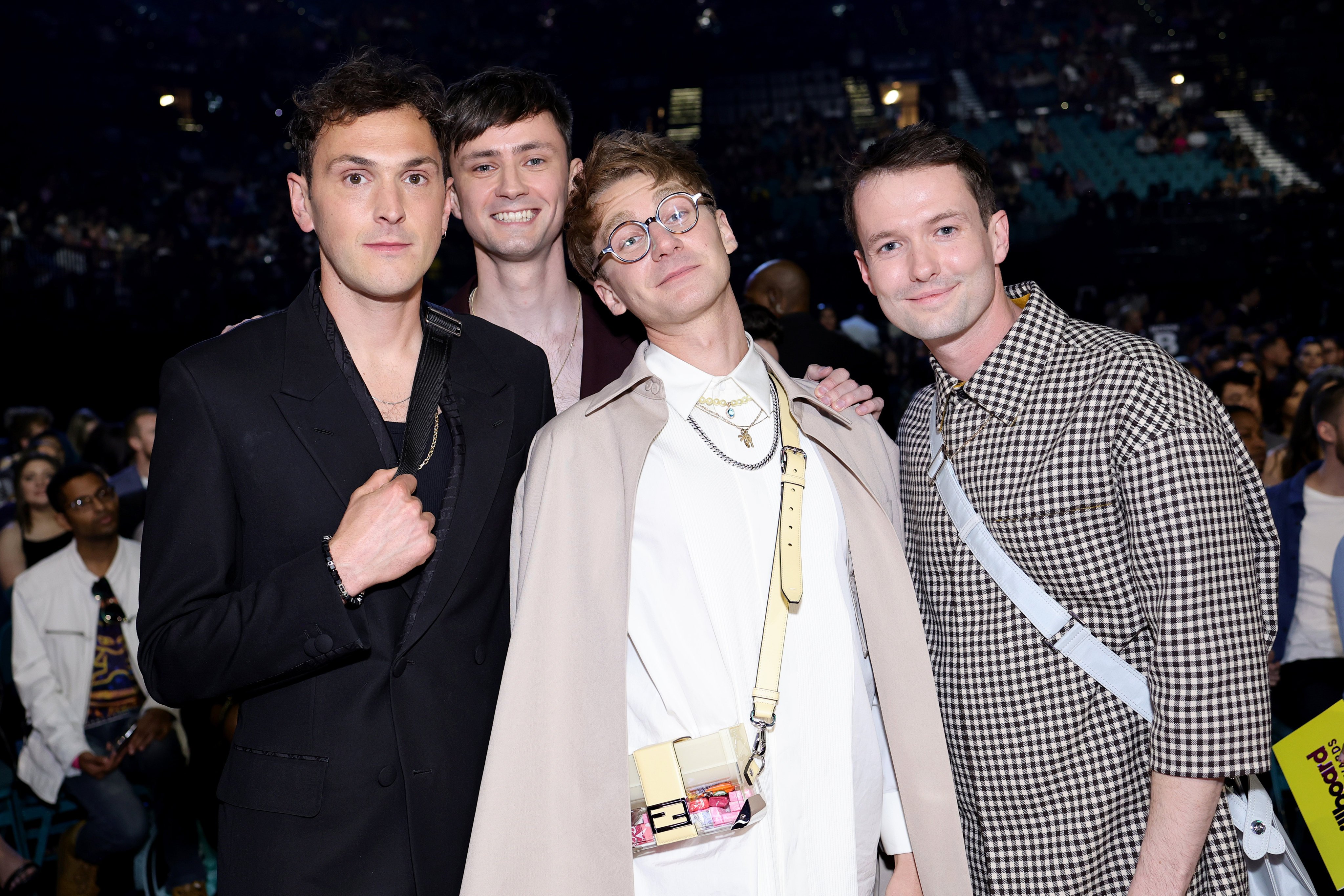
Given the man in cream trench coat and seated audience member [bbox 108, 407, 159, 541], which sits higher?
seated audience member [bbox 108, 407, 159, 541]

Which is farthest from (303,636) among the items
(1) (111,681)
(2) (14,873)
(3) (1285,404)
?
(3) (1285,404)

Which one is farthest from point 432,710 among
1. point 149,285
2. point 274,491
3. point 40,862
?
point 149,285

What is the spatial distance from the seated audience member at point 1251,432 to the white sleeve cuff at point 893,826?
3781 millimetres

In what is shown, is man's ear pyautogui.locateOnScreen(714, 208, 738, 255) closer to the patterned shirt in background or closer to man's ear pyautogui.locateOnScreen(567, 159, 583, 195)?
man's ear pyautogui.locateOnScreen(567, 159, 583, 195)

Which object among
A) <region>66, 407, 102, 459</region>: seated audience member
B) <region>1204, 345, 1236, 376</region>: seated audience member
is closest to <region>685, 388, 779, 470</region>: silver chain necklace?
<region>1204, 345, 1236, 376</region>: seated audience member

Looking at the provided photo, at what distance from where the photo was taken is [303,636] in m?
1.54

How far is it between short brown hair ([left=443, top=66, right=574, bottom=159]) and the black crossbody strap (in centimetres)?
70

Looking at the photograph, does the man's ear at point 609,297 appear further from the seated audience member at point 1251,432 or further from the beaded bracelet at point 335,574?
the seated audience member at point 1251,432

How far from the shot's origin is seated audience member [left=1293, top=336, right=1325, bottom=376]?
7484mm

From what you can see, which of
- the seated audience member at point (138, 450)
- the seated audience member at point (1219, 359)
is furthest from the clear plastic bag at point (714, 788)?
the seated audience member at point (1219, 359)

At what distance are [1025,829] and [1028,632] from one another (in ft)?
1.10

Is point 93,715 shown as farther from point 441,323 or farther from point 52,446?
point 441,323

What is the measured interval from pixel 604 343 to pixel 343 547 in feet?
3.72

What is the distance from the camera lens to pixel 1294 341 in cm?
A: 1145
